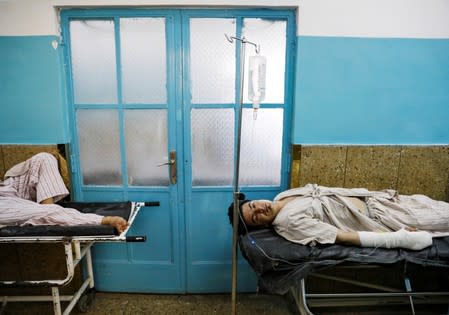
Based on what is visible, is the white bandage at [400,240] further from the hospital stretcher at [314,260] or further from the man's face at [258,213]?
the man's face at [258,213]

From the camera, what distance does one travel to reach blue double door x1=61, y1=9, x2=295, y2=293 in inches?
75.9

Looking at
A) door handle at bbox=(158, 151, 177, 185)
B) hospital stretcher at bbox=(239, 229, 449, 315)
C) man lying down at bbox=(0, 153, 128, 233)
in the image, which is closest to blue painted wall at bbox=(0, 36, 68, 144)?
man lying down at bbox=(0, 153, 128, 233)

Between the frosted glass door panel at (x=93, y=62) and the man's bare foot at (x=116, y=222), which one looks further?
the frosted glass door panel at (x=93, y=62)

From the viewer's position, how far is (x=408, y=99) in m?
1.96

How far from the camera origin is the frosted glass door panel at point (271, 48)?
76.1 inches

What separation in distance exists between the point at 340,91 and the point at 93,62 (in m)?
1.75

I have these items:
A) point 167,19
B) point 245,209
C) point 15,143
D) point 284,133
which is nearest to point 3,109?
point 15,143

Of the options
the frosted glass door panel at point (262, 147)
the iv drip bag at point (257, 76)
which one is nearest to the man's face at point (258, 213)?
the frosted glass door panel at point (262, 147)

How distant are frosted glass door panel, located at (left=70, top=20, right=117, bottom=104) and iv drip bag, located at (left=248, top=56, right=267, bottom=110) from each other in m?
0.97

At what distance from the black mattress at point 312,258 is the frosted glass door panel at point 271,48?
105 cm

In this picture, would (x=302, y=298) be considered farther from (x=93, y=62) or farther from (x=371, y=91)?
(x=93, y=62)

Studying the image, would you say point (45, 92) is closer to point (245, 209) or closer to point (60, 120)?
point (60, 120)

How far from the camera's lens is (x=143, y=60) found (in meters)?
1.96

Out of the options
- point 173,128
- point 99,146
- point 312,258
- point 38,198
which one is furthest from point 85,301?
point 312,258
